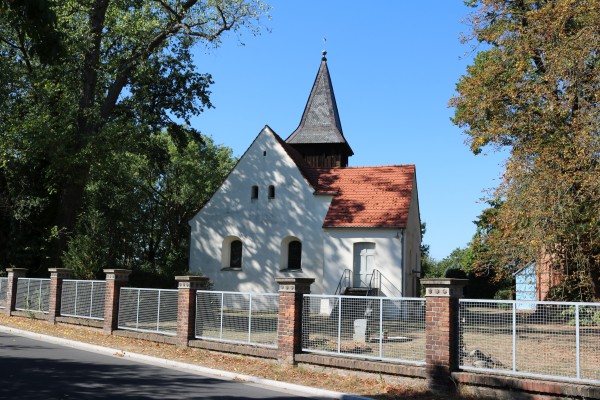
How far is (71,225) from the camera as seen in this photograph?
2689 centimetres

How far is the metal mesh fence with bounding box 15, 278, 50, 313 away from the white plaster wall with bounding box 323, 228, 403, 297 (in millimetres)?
12616

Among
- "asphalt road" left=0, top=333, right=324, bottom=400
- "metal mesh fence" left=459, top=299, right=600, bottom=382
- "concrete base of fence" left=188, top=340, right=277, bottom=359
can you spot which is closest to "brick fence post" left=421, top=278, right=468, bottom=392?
"metal mesh fence" left=459, top=299, right=600, bottom=382

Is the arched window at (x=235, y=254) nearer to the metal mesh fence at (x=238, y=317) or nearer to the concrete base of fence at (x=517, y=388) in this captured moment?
the metal mesh fence at (x=238, y=317)

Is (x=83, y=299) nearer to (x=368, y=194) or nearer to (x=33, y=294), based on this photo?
(x=33, y=294)

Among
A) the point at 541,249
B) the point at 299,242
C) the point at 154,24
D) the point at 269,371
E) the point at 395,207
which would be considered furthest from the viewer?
the point at 299,242

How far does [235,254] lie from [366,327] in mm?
20667

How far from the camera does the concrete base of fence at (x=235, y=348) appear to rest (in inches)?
502

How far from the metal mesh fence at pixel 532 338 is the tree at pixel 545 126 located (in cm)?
829

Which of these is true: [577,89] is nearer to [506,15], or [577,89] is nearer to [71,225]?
[506,15]

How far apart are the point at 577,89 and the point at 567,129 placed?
4.00 feet

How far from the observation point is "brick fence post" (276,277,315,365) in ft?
40.2

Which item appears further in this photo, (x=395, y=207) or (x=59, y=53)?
(x=395, y=207)

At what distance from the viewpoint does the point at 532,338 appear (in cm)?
943

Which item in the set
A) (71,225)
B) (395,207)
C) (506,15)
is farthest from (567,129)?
(71,225)
